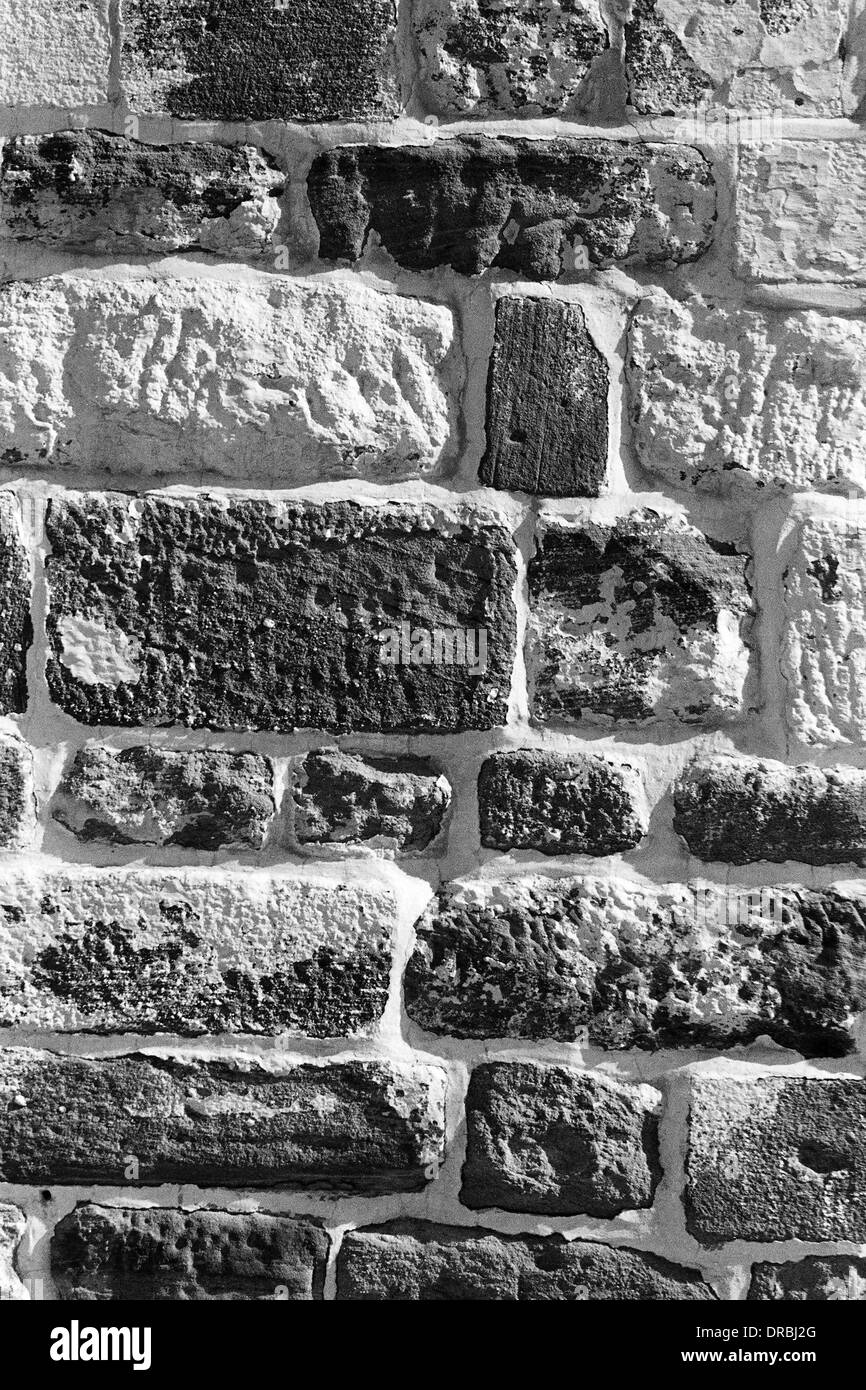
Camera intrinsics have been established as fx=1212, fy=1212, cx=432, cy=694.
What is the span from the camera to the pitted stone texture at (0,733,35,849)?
1444mm

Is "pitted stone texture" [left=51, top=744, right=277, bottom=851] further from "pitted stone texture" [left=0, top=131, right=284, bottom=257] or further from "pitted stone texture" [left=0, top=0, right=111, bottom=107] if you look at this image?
"pitted stone texture" [left=0, top=0, right=111, bottom=107]

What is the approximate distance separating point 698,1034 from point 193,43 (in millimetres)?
1368

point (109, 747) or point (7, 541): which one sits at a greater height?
point (7, 541)

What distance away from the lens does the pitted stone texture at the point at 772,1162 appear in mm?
1458

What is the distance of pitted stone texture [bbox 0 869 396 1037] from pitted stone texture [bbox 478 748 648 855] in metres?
0.21

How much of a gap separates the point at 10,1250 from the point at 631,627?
105 centimetres

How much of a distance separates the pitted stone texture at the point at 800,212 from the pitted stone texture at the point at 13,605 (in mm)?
954

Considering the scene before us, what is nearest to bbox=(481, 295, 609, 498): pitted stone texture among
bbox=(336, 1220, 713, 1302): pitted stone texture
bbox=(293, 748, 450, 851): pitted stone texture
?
bbox=(293, 748, 450, 851): pitted stone texture

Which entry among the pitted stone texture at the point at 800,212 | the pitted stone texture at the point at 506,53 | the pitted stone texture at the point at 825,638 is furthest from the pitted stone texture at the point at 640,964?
the pitted stone texture at the point at 506,53

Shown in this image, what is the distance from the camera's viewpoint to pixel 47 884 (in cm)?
145

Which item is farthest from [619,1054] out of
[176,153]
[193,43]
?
[193,43]

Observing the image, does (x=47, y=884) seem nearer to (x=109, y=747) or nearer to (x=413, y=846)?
(x=109, y=747)
